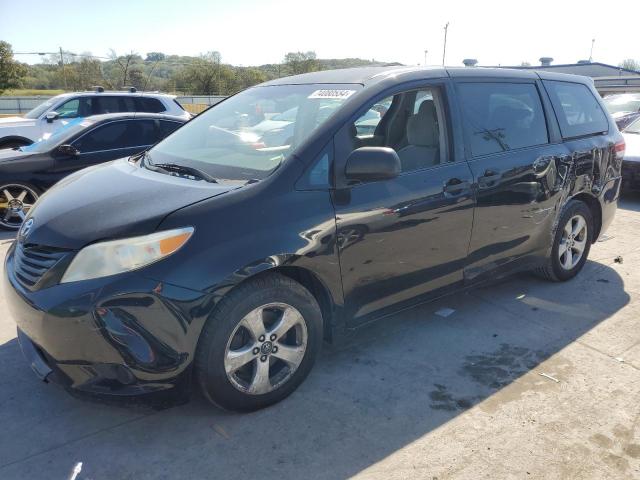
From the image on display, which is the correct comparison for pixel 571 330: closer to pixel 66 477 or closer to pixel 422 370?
pixel 422 370

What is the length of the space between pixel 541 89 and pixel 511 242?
1.32 m

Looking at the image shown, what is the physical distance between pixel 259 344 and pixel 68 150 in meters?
5.27

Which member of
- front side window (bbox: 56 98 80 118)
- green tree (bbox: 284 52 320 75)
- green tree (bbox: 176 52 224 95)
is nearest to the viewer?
front side window (bbox: 56 98 80 118)

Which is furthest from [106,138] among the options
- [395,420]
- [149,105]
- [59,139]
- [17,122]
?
[395,420]

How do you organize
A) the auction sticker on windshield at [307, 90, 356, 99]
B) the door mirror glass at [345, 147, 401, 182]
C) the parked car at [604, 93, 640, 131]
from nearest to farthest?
the door mirror glass at [345, 147, 401, 182] → the auction sticker on windshield at [307, 90, 356, 99] → the parked car at [604, 93, 640, 131]

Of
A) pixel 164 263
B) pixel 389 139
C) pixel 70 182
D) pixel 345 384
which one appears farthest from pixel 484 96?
pixel 70 182

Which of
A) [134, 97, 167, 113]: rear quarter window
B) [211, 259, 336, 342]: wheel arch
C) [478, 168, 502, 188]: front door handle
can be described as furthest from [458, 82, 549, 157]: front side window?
[134, 97, 167, 113]: rear quarter window

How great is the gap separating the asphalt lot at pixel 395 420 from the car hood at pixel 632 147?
18.3 feet

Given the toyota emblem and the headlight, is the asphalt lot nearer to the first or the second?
the headlight

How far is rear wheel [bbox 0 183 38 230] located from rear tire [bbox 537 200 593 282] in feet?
20.1

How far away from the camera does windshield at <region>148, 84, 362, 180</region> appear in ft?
9.91

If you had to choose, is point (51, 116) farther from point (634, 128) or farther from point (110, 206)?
point (634, 128)

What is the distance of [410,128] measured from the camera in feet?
11.7

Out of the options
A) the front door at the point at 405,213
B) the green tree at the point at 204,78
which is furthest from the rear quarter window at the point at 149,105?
the green tree at the point at 204,78
